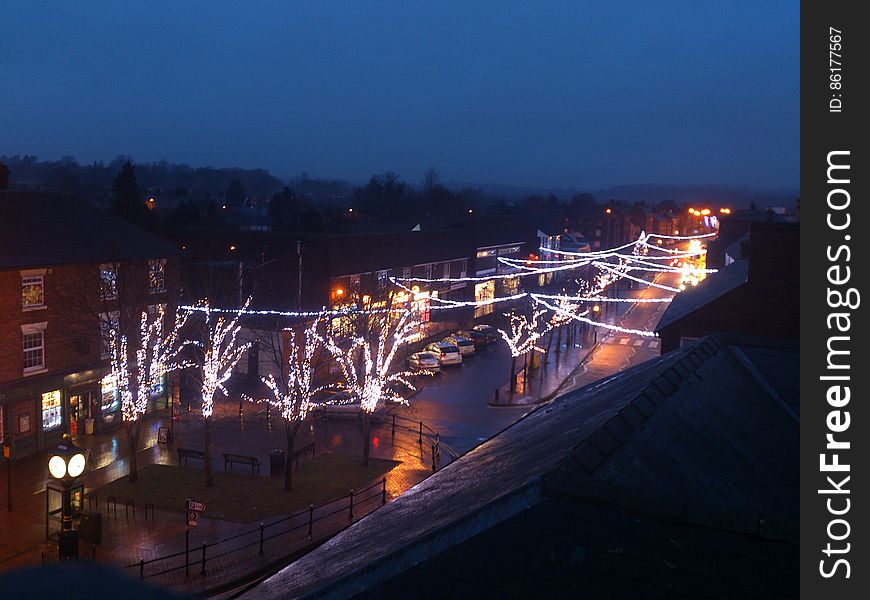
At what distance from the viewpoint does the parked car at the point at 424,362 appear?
41406 millimetres

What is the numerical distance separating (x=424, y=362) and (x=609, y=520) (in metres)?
36.0

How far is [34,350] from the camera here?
28.0m

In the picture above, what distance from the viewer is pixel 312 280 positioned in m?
42.7

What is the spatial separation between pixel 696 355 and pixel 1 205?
26.9 meters

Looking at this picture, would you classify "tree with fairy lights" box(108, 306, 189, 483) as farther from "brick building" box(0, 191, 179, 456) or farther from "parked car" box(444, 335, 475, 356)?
"parked car" box(444, 335, 475, 356)

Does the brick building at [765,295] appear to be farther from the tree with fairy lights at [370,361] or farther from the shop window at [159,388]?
the shop window at [159,388]

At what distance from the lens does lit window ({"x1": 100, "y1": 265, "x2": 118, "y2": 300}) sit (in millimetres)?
29281

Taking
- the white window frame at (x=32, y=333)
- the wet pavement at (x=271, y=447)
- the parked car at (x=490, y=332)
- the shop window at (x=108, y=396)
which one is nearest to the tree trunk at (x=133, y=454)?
the wet pavement at (x=271, y=447)

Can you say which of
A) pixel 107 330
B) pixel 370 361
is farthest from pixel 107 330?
pixel 370 361

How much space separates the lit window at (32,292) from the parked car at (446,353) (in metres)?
20.8
